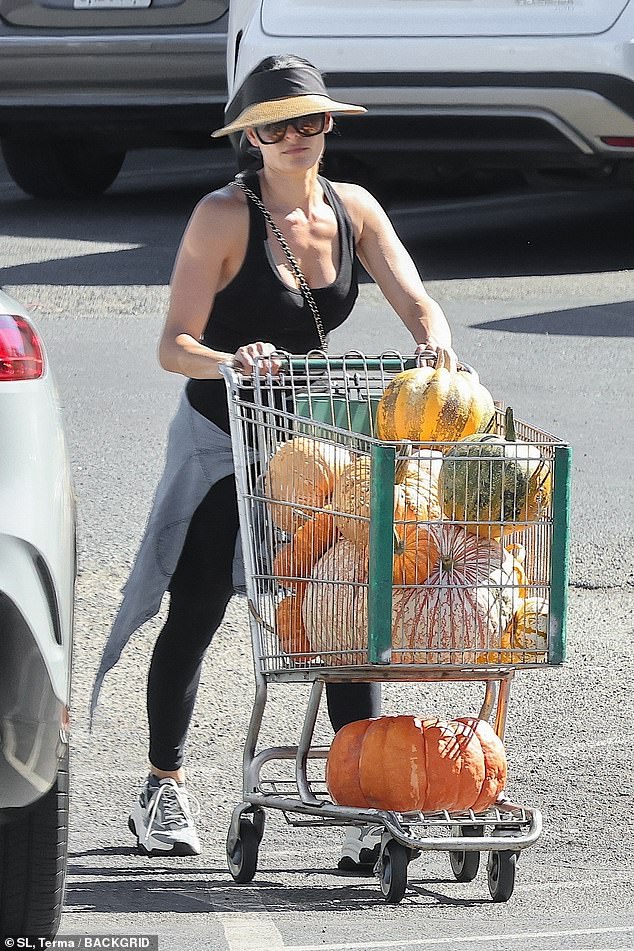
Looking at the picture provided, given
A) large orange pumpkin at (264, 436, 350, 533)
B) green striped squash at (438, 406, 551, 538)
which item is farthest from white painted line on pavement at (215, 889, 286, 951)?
green striped squash at (438, 406, 551, 538)

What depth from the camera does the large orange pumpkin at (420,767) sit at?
3758 millimetres

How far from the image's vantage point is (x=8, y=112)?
10.9 metres

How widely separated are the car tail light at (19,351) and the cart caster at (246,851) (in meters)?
1.25

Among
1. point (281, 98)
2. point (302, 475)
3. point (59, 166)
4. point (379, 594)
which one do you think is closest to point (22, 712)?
point (379, 594)

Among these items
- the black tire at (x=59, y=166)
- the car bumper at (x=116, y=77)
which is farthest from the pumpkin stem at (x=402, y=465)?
the black tire at (x=59, y=166)

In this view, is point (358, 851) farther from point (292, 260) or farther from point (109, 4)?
point (109, 4)

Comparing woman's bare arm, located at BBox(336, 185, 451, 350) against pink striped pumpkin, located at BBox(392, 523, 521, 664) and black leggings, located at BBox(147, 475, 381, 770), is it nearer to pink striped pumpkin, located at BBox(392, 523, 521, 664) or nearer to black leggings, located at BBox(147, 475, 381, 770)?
black leggings, located at BBox(147, 475, 381, 770)

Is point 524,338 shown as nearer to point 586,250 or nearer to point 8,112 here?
point 586,250

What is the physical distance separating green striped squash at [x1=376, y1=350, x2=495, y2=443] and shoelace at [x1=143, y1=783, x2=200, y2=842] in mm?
1070

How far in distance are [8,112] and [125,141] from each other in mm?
1847

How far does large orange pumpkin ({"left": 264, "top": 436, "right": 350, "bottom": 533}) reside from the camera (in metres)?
3.62

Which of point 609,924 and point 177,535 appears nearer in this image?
point 609,924

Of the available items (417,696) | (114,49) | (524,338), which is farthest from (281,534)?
(114,49)

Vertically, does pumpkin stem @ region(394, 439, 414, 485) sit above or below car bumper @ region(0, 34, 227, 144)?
below
